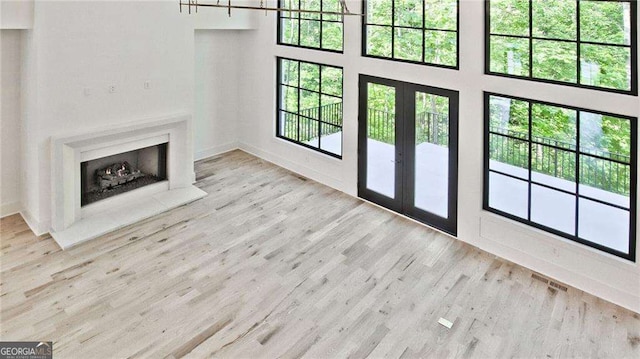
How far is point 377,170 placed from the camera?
6652mm

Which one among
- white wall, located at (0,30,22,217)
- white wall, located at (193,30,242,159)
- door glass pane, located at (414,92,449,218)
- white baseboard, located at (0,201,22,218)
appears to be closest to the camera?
white wall, located at (0,30,22,217)

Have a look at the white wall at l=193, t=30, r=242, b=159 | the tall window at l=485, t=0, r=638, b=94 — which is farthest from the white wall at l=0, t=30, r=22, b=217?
the tall window at l=485, t=0, r=638, b=94

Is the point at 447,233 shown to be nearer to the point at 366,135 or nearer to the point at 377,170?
the point at 377,170

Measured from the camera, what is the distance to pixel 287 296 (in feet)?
14.7

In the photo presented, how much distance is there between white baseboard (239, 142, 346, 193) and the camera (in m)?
7.28

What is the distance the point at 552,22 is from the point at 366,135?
2.86 m

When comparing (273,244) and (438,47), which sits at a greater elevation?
(438,47)

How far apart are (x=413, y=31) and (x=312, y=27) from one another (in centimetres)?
200

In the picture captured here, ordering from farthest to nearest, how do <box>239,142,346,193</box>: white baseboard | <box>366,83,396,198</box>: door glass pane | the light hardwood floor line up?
<box>239,142,346,193</box>: white baseboard → <box>366,83,396,198</box>: door glass pane → the light hardwood floor

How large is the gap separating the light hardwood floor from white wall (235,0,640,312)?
0.69ft

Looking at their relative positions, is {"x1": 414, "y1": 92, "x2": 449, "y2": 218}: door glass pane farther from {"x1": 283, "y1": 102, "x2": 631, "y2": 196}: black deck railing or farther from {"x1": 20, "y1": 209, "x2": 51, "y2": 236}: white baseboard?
{"x1": 20, "y1": 209, "x2": 51, "y2": 236}: white baseboard

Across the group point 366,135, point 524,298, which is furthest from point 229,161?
point 524,298

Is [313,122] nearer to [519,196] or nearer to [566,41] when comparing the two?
[519,196]

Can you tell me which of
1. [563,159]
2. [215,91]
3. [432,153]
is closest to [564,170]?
[563,159]
